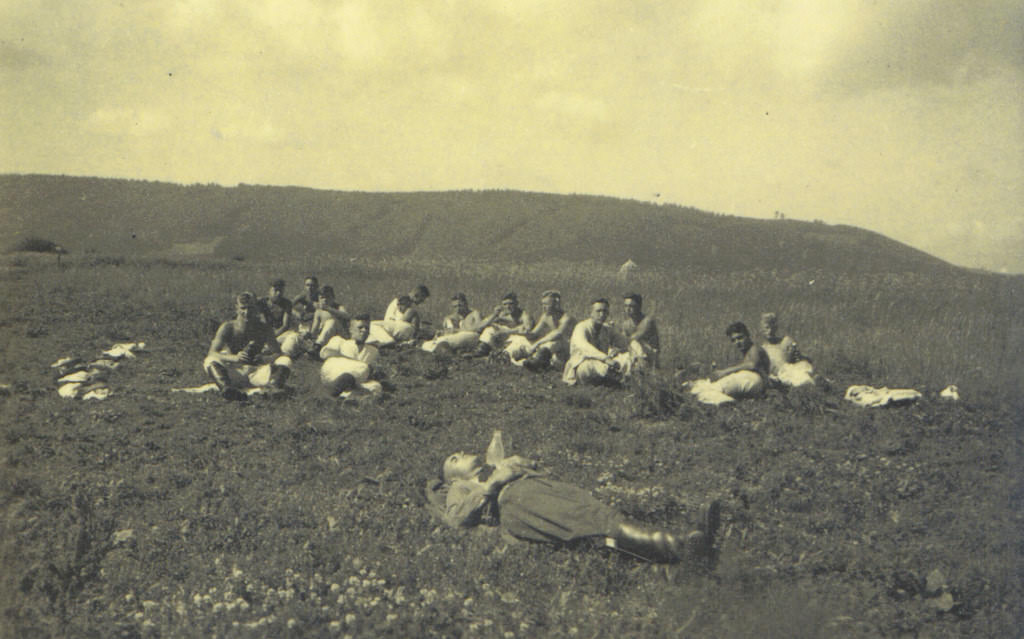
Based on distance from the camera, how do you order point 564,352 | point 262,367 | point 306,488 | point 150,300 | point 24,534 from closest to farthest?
point 24,534
point 306,488
point 262,367
point 564,352
point 150,300

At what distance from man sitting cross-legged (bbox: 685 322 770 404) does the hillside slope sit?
28914 millimetres

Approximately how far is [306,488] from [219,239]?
4631 centimetres

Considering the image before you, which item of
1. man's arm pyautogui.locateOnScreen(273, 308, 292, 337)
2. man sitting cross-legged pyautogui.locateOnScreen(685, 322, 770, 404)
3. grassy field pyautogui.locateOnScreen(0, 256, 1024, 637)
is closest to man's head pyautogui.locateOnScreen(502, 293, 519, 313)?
grassy field pyautogui.locateOnScreen(0, 256, 1024, 637)

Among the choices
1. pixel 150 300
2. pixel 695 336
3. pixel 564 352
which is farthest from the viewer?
pixel 150 300

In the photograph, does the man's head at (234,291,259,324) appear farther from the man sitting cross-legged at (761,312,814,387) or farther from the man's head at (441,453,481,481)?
the man sitting cross-legged at (761,312,814,387)

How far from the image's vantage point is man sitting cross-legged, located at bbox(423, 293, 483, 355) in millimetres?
13141

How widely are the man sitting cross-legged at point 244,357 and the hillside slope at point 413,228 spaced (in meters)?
30.8

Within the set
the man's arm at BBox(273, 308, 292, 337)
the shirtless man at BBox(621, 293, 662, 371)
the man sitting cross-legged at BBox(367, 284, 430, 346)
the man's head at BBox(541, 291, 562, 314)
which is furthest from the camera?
the man sitting cross-legged at BBox(367, 284, 430, 346)

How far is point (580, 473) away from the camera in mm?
7195

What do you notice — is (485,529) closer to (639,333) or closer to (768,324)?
(639,333)

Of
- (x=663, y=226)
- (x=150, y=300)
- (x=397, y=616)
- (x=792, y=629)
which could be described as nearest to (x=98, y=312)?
(x=150, y=300)

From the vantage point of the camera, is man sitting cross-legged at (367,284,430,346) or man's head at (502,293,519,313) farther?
man sitting cross-legged at (367,284,430,346)

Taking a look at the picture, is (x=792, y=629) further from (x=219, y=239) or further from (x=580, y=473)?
(x=219, y=239)

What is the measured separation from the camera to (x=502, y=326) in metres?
13.3
